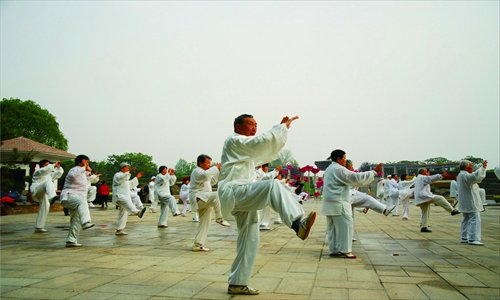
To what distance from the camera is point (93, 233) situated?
392 inches

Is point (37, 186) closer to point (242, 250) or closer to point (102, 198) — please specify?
point (242, 250)

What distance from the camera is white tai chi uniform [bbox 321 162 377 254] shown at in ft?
20.9

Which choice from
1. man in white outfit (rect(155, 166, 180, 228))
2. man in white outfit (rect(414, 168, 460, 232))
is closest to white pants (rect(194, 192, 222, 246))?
man in white outfit (rect(155, 166, 180, 228))

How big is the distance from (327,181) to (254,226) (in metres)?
3.28

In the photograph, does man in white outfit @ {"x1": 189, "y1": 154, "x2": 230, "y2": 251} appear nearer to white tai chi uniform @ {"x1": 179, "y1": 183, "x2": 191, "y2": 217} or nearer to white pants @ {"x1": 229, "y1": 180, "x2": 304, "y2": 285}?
white pants @ {"x1": 229, "y1": 180, "x2": 304, "y2": 285}

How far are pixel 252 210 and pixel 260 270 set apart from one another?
162cm

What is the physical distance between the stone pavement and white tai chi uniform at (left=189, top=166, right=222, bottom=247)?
1.38ft

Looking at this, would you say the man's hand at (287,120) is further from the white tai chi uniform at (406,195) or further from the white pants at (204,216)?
the white tai chi uniform at (406,195)

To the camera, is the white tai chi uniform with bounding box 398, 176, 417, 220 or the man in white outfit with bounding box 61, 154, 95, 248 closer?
the man in white outfit with bounding box 61, 154, 95, 248

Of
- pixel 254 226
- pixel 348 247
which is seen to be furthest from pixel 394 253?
pixel 254 226

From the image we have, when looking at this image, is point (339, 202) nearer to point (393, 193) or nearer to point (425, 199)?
point (425, 199)

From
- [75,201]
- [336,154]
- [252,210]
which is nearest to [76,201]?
[75,201]

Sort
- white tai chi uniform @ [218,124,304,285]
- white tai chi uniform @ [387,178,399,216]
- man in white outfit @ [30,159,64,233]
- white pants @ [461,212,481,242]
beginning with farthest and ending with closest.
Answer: white tai chi uniform @ [387,178,399,216]
man in white outfit @ [30,159,64,233]
white pants @ [461,212,481,242]
white tai chi uniform @ [218,124,304,285]

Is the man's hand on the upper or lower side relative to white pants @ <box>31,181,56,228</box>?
upper
